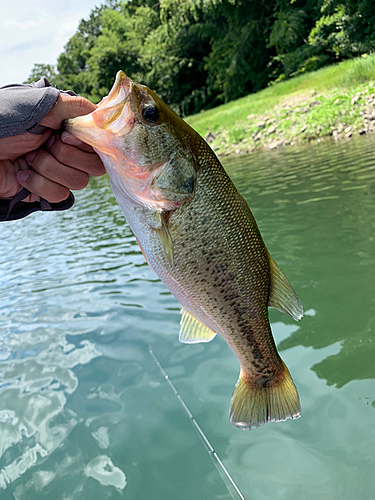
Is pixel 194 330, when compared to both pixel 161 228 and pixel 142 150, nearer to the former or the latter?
pixel 161 228

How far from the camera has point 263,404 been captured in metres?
2.40

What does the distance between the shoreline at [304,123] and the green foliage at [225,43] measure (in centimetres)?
759

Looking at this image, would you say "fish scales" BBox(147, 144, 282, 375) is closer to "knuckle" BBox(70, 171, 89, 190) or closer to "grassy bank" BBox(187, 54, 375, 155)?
"knuckle" BBox(70, 171, 89, 190)

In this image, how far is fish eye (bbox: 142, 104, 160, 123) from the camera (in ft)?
7.29

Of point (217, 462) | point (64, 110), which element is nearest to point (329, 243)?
point (217, 462)

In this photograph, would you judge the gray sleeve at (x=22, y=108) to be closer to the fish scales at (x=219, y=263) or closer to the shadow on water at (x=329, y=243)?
the fish scales at (x=219, y=263)

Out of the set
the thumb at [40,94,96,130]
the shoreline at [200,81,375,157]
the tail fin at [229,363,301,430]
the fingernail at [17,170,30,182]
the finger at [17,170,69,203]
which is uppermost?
the thumb at [40,94,96,130]

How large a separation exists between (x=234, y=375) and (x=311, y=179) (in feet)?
25.5

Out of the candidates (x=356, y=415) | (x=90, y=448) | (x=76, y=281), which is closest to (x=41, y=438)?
(x=90, y=448)

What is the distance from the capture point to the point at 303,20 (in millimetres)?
29484

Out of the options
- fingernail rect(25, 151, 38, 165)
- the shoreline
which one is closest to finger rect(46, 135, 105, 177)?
fingernail rect(25, 151, 38, 165)

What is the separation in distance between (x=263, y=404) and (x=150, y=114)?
168 cm

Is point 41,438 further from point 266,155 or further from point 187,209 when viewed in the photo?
point 266,155

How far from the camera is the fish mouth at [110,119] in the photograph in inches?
84.1
